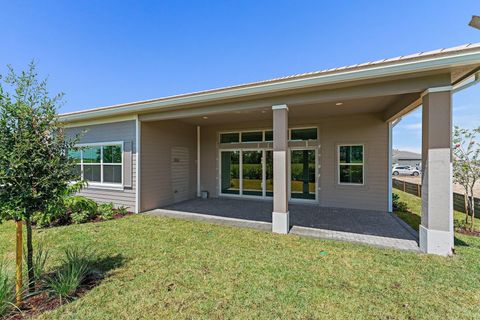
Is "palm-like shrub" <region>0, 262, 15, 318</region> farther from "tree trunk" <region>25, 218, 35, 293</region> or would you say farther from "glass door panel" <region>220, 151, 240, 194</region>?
"glass door panel" <region>220, 151, 240, 194</region>

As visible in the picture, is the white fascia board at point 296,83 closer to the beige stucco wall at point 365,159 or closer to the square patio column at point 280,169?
the square patio column at point 280,169

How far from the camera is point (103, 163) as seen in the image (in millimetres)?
7992

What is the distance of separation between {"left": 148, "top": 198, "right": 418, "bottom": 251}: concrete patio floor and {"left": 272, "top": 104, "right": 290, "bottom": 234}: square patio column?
0.42 metres

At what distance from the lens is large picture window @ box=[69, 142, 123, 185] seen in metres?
7.71

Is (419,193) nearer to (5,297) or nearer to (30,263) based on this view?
(30,263)

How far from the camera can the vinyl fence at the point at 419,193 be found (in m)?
6.56

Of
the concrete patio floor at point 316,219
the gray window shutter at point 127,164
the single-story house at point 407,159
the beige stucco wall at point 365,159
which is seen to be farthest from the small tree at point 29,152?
the single-story house at point 407,159

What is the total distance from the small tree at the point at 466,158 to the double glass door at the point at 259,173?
402cm

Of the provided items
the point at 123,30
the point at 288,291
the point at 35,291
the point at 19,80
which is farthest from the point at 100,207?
the point at 123,30

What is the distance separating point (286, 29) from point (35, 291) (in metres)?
11.0

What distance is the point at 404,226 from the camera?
567 cm

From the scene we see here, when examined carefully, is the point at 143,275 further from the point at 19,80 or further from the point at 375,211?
the point at 375,211

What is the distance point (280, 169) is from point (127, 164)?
5.36 metres

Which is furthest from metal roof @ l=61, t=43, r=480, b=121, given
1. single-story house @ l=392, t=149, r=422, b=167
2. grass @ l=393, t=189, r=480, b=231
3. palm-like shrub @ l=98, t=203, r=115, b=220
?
single-story house @ l=392, t=149, r=422, b=167
